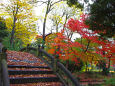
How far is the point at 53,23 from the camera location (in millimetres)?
24094

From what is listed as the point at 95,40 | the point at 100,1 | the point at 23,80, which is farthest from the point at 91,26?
the point at 23,80

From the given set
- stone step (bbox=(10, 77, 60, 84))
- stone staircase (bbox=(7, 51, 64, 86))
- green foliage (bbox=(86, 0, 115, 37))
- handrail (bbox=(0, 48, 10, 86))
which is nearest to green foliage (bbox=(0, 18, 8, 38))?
stone staircase (bbox=(7, 51, 64, 86))

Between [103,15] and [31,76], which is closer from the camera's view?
[103,15]

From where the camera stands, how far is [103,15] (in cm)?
672

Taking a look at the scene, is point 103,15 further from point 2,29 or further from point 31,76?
point 2,29

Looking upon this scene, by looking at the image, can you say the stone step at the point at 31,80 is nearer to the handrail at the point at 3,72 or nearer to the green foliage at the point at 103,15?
the handrail at the point at 3,72

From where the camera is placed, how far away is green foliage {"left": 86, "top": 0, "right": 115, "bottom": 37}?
642 cm

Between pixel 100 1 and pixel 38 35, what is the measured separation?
17.7 metres

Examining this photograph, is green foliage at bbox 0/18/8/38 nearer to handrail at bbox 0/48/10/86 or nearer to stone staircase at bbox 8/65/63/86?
stone staircase at bbox 8/65/63/86

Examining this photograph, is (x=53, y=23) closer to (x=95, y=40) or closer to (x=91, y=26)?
(x=95, y=40)

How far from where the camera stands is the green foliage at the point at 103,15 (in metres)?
6.42

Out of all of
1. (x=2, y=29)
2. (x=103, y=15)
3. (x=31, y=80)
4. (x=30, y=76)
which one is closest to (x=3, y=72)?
(x=31, y=80)

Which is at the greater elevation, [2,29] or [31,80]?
[2,29]

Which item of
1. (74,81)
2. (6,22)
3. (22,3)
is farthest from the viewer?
(6,22)
